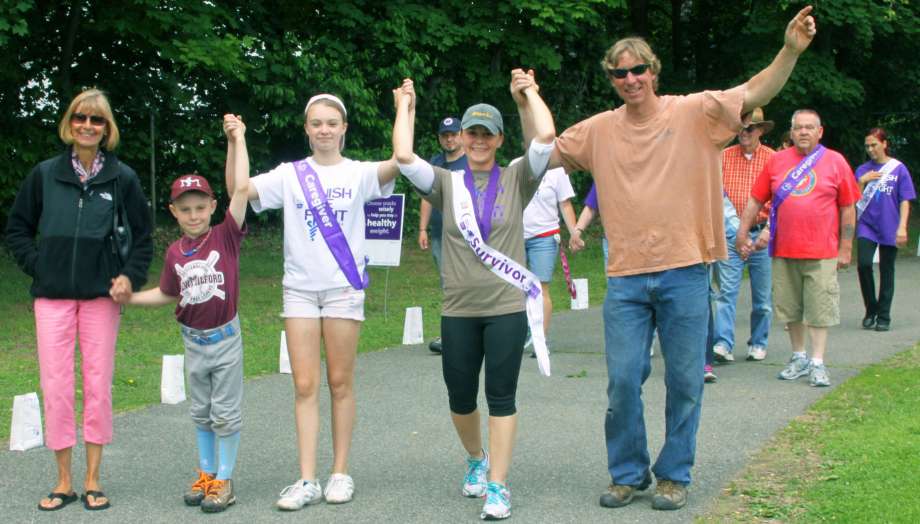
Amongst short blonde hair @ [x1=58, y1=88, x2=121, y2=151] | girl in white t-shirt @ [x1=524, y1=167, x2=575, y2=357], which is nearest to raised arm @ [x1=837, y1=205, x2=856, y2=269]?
girl in white t-shirt @ [x1=524, y1=167, x2=575, y2=357]

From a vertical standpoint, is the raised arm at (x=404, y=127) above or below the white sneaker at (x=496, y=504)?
above

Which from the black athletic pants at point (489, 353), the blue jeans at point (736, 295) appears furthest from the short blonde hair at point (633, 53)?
the blue jeans at point (736, 295)

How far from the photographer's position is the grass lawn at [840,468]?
5.53 metres

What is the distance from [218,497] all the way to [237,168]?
62.3 inches

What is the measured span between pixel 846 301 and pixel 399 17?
34.5 feet

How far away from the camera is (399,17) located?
72.4 feet

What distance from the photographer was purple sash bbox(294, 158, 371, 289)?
5.92 m

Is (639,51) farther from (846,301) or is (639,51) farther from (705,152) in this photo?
(846,301)

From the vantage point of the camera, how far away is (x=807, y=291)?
30.0 ft

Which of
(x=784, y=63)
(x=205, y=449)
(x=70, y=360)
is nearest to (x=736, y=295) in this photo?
(x=784, y=63)

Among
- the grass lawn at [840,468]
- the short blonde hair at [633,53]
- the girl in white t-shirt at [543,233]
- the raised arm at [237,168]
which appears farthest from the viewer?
the girl in white t-shirt at [543,233]

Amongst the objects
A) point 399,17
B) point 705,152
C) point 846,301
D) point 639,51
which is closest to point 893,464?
point 705,152

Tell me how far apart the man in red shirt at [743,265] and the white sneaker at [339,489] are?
463 centimetres

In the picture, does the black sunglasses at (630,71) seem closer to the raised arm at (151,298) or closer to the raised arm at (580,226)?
the raised arm at (151,298)
